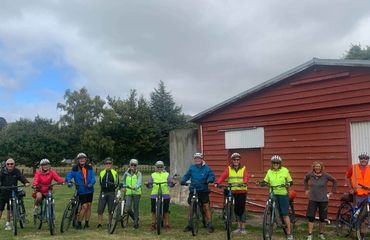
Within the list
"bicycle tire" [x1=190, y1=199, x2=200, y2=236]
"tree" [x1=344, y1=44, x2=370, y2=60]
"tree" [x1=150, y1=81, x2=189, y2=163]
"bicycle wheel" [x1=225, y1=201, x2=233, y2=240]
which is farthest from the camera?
"tree" [x1=150, y1=81, x2=189, y2=163]

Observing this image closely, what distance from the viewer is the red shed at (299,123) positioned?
11367 millimetres

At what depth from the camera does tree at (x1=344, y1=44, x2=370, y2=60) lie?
3684 cm

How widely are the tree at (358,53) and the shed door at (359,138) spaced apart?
26.6 meters

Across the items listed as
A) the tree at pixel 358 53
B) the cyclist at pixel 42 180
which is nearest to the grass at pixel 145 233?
the cyclist at pixel 42 180

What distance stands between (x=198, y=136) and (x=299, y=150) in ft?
13.7

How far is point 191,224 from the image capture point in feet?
34.1

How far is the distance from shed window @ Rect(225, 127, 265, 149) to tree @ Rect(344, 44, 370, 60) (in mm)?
24872

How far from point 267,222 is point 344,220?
2.08 metres

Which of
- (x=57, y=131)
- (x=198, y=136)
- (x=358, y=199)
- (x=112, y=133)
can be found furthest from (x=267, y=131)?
(x=57, y=131)

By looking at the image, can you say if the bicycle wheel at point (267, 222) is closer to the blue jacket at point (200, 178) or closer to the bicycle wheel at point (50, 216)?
the blue jacket at point (200, 178)

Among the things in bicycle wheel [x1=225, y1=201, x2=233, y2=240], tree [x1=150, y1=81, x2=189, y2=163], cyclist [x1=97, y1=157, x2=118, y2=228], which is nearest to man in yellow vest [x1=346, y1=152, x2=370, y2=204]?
bicycle wheel [x1=225, y1=201, x2=233, y2=240]

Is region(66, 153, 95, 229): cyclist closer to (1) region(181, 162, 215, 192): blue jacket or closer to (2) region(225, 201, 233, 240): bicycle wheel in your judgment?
(1) region(181, 162, 215, 192): blue jacket

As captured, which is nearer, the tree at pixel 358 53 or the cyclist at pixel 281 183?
the cyclist at pixel 281 183

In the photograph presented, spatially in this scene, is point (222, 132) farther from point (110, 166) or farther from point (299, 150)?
point (110, 166)
